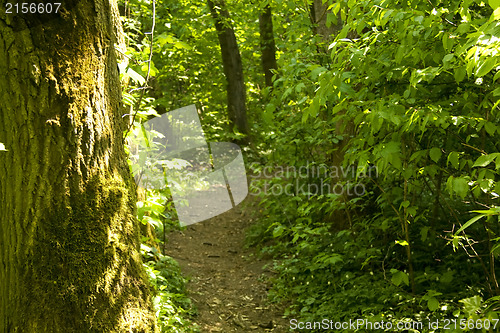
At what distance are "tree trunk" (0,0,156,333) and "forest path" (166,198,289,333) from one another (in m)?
2.74

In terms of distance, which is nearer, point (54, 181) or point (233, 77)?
point (54, 181)

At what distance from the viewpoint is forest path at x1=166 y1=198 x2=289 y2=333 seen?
509cm

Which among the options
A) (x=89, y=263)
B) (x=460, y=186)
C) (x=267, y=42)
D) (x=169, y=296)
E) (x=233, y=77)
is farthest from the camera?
(x=233, y=77)

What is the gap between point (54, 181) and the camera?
7.39 feet

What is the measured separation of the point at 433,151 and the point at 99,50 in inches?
98.9

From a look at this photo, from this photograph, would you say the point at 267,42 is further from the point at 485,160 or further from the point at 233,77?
the point at 485,160

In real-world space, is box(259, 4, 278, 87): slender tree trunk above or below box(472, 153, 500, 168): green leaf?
above

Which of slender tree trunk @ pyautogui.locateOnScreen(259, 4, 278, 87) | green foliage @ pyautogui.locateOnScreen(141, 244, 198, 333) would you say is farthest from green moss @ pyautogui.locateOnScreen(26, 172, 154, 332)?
slender tree trunk @ pyautogui.locateOnScreen(259, 4, 278, 87)

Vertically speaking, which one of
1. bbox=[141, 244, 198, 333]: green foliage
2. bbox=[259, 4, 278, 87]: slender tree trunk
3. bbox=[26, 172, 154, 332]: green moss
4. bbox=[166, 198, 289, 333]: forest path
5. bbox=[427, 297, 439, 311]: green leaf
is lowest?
bbox=[166, 198, 289, 333]: forest path

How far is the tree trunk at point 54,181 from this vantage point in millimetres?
2209

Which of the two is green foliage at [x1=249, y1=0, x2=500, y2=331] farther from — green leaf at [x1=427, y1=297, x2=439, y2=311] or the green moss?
the green moss

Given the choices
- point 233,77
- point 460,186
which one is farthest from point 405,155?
point 233,77

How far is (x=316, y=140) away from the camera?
6.24 meters

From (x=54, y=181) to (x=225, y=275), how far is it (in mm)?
4976
